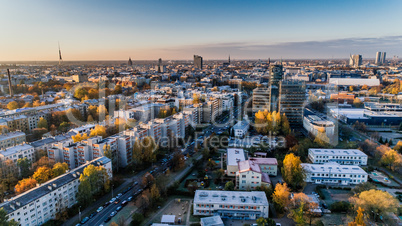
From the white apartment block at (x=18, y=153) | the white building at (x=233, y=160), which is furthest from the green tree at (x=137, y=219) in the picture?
the white apartment block at (x=18, y=153)

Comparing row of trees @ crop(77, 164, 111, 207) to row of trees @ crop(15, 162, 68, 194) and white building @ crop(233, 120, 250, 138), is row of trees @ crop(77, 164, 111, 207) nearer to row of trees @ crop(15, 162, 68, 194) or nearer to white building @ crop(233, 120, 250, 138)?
row of trees @ crop(15, 162, 68, 194)

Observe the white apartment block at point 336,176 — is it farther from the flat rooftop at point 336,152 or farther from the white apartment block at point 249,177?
the white apartment block at point 249,177

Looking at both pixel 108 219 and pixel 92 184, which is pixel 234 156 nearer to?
pixel 108 219

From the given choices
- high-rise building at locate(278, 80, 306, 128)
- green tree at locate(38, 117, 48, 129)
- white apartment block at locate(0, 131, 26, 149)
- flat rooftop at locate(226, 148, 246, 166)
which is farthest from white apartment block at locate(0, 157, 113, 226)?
high-rise building at locate(278, 80, 306, 128)

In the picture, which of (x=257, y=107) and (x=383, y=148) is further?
(x=257, y=107)

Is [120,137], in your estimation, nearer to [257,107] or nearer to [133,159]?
[133,159]

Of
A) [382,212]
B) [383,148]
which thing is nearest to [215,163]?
[382,212]
